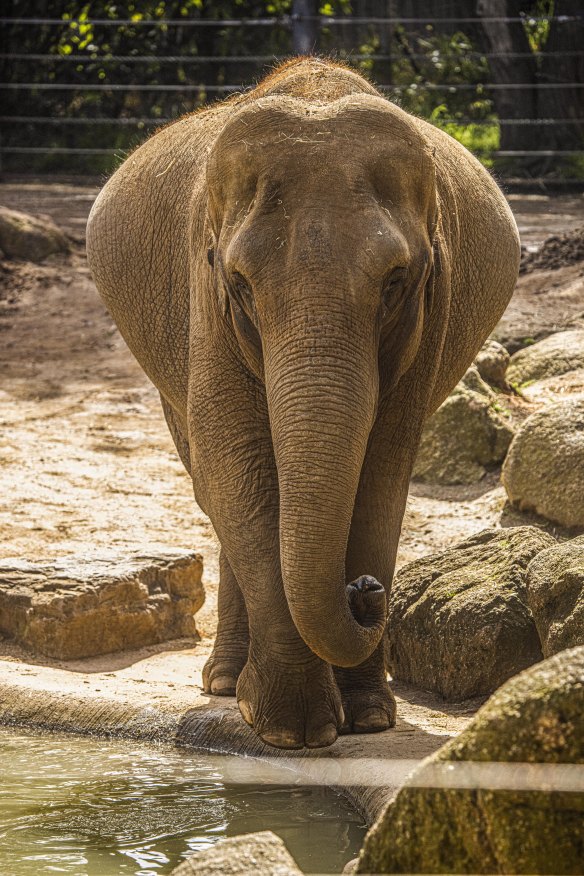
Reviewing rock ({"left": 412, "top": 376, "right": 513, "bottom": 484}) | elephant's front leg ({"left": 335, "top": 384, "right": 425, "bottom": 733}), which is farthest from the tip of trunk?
rock ({"left": 412, "top": 376, "right": 513, "bottom": 484})

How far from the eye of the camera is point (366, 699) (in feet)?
18.3

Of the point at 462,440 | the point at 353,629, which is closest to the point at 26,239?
the point at 462,440

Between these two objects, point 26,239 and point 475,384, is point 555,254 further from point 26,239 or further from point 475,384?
point 26,239

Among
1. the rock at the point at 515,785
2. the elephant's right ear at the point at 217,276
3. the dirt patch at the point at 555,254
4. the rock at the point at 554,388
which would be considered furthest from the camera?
the dirt patch at the point at 555,254

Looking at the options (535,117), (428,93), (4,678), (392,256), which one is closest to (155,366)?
(4,678)

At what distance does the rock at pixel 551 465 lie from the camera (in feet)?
25.8

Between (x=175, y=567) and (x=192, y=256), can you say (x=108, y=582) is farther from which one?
(x=192, y=256)

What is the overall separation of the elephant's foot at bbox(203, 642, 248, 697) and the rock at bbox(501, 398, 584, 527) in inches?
91.7

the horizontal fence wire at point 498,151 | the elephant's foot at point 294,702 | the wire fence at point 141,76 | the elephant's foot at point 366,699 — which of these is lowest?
the elephant's foot at point 366,699

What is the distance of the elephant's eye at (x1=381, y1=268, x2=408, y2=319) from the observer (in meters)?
4.46

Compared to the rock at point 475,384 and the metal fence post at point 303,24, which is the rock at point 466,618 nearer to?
the rock at point 475,384

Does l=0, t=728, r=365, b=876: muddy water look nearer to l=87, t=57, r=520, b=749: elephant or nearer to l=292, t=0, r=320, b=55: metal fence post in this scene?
l=87, t=57, r=520, b=749: elephant

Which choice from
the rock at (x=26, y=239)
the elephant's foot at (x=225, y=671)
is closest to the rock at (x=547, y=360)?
the elephant's foot at (x=225, y=671)

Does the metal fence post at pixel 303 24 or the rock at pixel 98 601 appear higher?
the metal fence post at pixel 303 24
